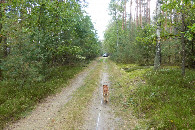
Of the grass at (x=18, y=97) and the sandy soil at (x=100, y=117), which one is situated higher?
the grass at (x=18, y=97)

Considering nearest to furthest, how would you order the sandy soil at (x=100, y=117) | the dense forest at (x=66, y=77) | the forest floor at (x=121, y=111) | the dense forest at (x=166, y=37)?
the forest floor at (x=121, y=111), the sandy soil at (x=100, y=117), the dense forest at (x=66, y=77), the dense forest at (x=166, y=37)

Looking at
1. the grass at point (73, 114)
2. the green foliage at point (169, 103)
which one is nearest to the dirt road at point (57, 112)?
the grass at point (73, 114)

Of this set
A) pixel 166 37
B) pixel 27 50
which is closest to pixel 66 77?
pixel 27 50

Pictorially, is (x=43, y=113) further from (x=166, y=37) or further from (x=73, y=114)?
(x=166, y=37)

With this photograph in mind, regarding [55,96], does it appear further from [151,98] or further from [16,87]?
[151,98]

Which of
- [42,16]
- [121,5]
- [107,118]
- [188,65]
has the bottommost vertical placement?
[107,118]

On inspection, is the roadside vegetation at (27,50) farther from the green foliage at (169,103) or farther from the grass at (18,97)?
the green foliage at (169,103)

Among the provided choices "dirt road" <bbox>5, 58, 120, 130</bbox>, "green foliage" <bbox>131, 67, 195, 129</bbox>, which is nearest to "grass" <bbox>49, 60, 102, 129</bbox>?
"dirt road" <bbox>5, 58, 120, 130</bbox>

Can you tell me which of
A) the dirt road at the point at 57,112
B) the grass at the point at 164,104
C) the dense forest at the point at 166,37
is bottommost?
the dirt road at the point at 57,112

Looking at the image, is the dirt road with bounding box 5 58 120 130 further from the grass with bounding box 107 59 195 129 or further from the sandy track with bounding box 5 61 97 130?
the grass with bounding box 107 59 195 129

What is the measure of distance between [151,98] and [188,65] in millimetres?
7563

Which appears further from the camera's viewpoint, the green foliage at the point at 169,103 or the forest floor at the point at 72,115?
the forest floor at the point at 72,115

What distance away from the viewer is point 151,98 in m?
7.57

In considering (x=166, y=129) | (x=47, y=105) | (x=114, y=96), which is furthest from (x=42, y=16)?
(x=166, y=129)
